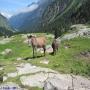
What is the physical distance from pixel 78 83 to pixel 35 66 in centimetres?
669

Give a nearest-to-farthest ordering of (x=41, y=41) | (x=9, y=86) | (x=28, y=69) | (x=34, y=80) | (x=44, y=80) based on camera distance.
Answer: (x=9, y=86)
(x=34, y=80)
(x=44, y=80)
(x=28, y=69)
(x=41, y=41)

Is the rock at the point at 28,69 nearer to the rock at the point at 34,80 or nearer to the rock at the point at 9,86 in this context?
the rock at the point at 34,80

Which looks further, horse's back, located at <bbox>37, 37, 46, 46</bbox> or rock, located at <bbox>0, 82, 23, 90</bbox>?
horse's back, located at <bbox>37, 37, 46, 46</bbox>

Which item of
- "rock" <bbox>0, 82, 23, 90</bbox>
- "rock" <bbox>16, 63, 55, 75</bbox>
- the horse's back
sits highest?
the horse's back

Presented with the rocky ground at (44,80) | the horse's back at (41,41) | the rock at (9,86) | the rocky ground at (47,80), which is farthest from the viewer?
the horse's back at (41,41)

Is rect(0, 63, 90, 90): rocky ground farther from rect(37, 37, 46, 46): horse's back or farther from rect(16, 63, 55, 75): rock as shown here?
rect(37, 37, 46, 46): horse's back

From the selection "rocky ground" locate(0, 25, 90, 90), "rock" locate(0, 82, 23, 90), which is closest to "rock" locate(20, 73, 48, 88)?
"rocky ground" locate(0, 25, 90, 90)

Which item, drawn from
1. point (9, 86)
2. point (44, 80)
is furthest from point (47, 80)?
point (9, 86)

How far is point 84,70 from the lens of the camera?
37.3 meters

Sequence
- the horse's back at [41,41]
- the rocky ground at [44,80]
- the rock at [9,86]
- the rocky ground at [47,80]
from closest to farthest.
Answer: the rock at [9,86] < the rocky ground at [44,80] < the rocky ground at [47,80] < the horse's back at [41,41]

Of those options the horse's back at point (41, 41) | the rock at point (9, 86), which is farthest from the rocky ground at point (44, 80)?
the horse's back at point (41, 41)

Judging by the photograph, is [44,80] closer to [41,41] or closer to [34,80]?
[34,80]

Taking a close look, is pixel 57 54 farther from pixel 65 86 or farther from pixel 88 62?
pixel 65 86

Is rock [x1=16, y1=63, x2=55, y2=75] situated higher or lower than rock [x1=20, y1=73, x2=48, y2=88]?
higher
